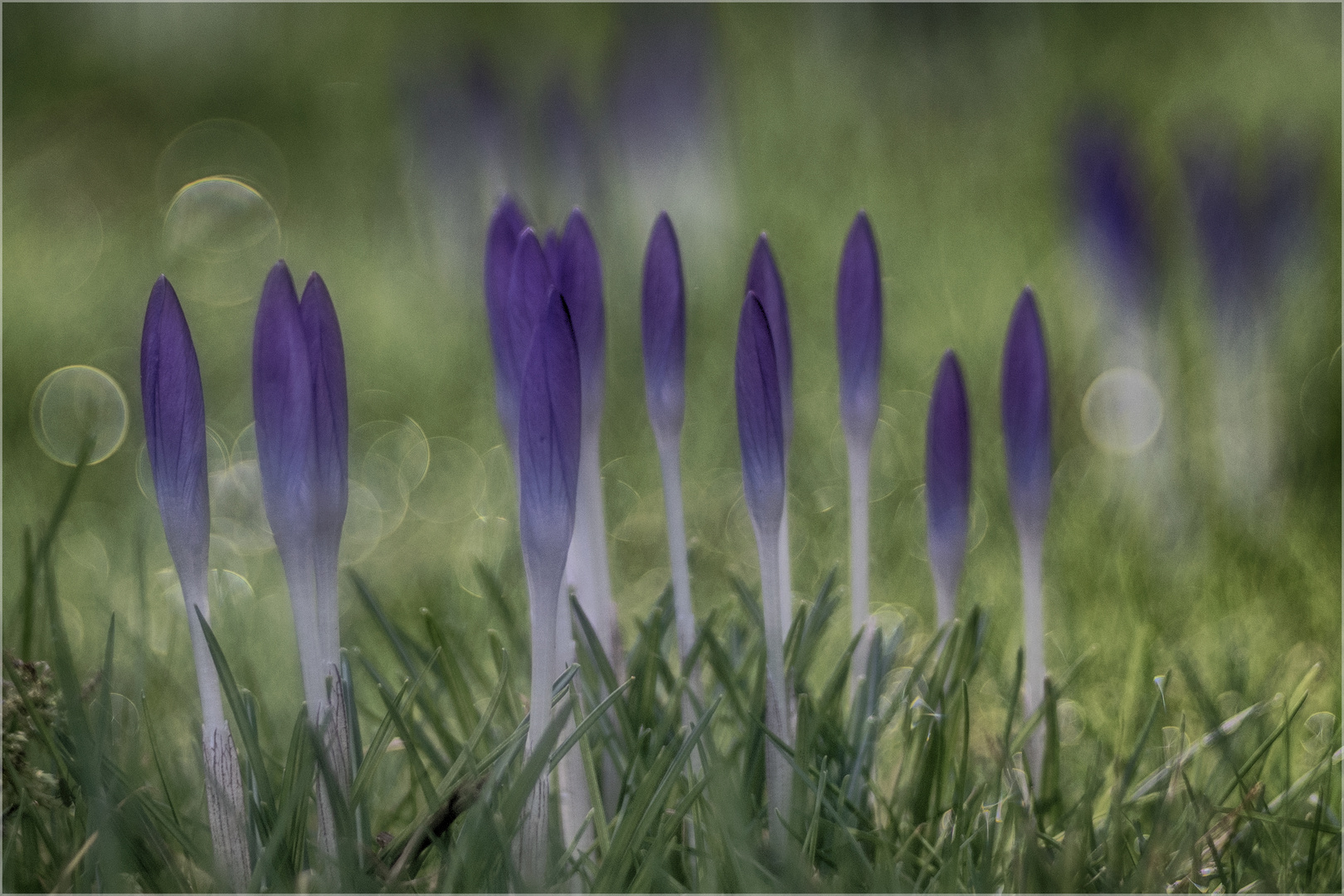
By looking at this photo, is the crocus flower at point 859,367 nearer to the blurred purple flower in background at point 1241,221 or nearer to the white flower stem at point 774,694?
the white flower stem at point 774,694

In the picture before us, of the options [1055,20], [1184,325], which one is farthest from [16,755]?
[1055,20]

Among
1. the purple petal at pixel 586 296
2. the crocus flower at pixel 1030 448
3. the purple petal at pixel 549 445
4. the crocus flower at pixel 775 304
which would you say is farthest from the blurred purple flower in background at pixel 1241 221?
the purple petal at pixel 549 445

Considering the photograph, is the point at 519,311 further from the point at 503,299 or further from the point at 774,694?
the point at 774,694

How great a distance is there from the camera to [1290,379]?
1955 mm

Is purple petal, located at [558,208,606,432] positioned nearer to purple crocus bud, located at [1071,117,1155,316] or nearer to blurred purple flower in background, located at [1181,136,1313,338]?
purple crocus bud, located at [1071,117,1155,316]

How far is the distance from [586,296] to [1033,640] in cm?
43

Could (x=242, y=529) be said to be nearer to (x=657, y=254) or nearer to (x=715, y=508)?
(x=715, y=508)

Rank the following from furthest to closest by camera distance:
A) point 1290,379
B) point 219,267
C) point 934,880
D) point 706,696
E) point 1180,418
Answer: point 219,267, point 1290,379, point 1180,418, point 706,696, point 934,880

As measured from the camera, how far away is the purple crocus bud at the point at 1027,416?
0.90 m

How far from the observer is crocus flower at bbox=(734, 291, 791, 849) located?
2.58 feet

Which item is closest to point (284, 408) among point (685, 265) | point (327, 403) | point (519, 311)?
point (327, 403)

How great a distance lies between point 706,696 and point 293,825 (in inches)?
15.6

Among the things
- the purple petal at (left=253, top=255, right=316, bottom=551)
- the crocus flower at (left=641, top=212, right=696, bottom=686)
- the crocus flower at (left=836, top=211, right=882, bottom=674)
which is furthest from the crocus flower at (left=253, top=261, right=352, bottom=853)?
the crocus flower at (left=836, top=211, right=882, bottom=674)

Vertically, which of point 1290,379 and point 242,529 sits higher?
point 1290,379
